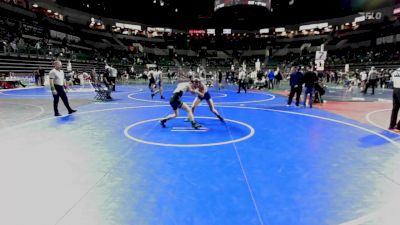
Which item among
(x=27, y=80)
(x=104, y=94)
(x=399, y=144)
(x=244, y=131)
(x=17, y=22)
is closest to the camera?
(x=399, y=144)

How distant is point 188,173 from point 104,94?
1268cm

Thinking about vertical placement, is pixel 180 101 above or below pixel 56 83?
below

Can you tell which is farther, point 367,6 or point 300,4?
point 300,4

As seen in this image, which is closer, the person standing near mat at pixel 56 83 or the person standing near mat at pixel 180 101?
the person standing near mat at pixel 180 101

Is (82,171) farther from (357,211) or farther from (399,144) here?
(399,144)

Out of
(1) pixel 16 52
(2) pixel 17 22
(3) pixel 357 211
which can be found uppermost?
(2) pixel 17 22

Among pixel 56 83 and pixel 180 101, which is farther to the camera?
pixel 56 83

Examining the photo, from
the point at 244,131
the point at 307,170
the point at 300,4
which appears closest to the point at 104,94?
the point at 244,131

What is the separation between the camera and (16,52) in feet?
97.0

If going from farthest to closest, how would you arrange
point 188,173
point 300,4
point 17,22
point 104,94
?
point 300,4, point 17,22, point 104,94, point 188,173

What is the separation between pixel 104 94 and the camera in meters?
16.2

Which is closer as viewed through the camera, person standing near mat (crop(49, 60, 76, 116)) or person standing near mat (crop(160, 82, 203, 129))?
person standing near mat (crop(160, 82, 203, 129))

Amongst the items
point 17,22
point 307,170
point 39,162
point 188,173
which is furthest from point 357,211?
point 17,22

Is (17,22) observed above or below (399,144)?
above
